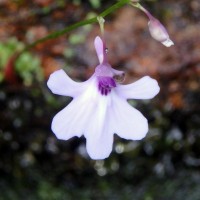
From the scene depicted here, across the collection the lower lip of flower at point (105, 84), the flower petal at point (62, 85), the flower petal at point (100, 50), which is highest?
the flower petal at point (100, 50)

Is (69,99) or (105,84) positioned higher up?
(105,84)

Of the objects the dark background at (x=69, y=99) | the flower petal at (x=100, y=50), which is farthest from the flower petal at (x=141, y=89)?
the dark background at (x=69, y=99)

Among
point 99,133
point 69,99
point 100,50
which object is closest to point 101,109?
point 99,133

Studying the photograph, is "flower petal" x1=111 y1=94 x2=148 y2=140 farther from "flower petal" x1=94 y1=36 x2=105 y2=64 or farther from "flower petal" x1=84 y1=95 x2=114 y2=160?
"flower petal" x1=94 y1=36 x2=105 y2=64

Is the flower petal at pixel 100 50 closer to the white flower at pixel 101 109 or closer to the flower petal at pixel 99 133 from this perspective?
the white flower at pixel 101 109

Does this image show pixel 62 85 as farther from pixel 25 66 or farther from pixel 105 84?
pixel 25 66

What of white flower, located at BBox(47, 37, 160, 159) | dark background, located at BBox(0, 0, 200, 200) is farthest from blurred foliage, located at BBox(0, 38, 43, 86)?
white flower, located at BBox(47, 37, 160, 159)
